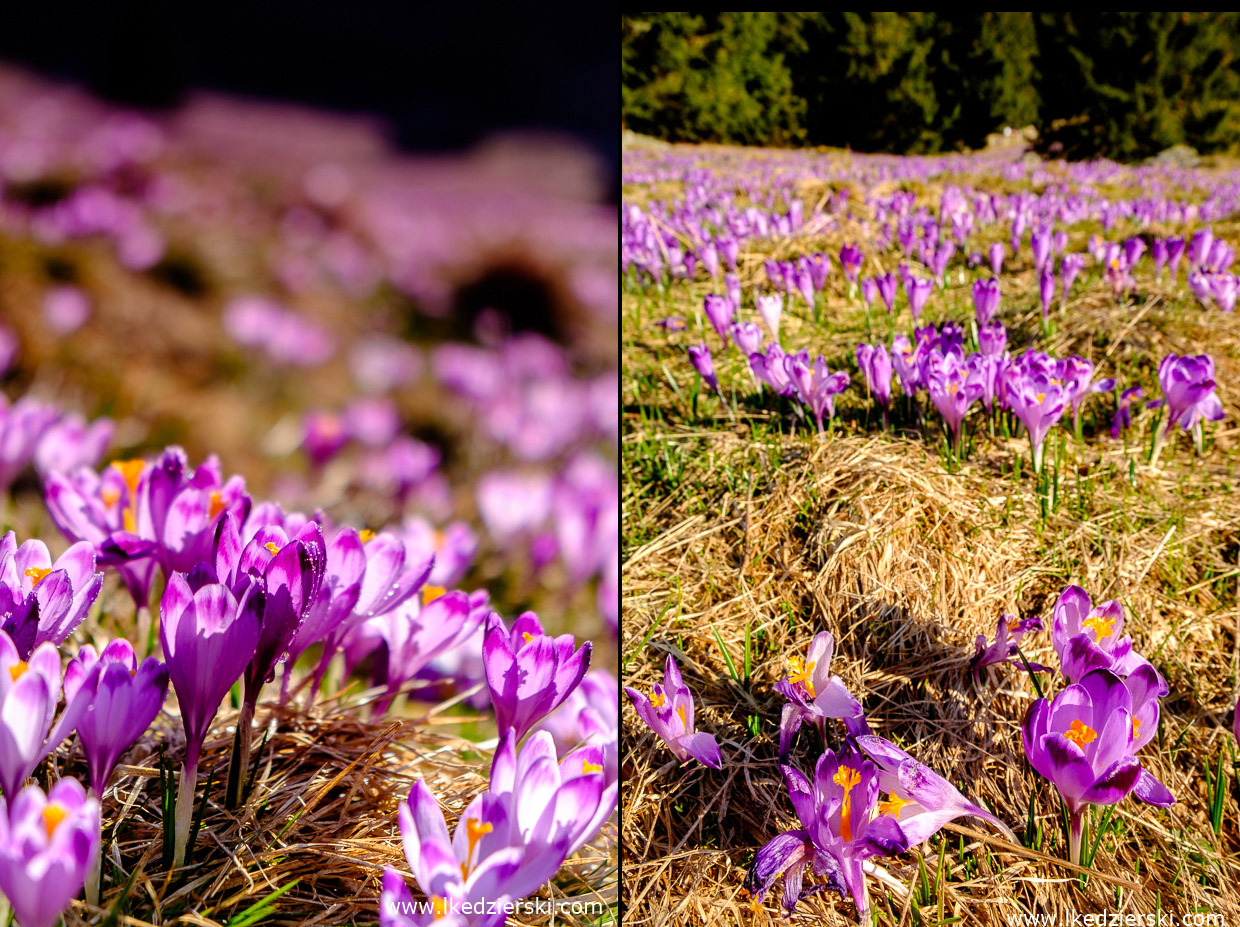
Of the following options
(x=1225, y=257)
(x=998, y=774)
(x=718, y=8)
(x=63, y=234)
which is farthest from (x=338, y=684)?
(x=63, y=234)

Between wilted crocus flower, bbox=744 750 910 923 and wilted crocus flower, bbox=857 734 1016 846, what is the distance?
1cm

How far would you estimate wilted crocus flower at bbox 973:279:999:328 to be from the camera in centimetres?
154

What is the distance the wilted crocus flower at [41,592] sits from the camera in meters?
0.62

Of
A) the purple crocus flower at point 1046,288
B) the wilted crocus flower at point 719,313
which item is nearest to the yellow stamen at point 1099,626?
the wilted crocus flower at point 719,313

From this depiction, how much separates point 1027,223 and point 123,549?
180 centimetres

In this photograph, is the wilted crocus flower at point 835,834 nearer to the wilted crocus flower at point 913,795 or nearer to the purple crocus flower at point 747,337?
the wilted crocus flower at point 913,795

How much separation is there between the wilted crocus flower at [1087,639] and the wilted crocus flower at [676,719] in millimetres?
389

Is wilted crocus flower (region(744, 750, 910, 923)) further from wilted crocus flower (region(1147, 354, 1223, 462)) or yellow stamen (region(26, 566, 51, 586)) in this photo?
wilted crocus flower (region(1147, 354, 1223, 462))

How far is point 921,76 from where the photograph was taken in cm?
159

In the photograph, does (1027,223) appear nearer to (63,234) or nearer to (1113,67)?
(1113,67)

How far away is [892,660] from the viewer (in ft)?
3.51

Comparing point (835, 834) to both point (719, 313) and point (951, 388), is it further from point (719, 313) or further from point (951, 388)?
point (719, 313)

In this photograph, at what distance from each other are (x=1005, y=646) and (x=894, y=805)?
27 cm

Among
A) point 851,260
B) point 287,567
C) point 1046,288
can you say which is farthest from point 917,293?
point 287,567
